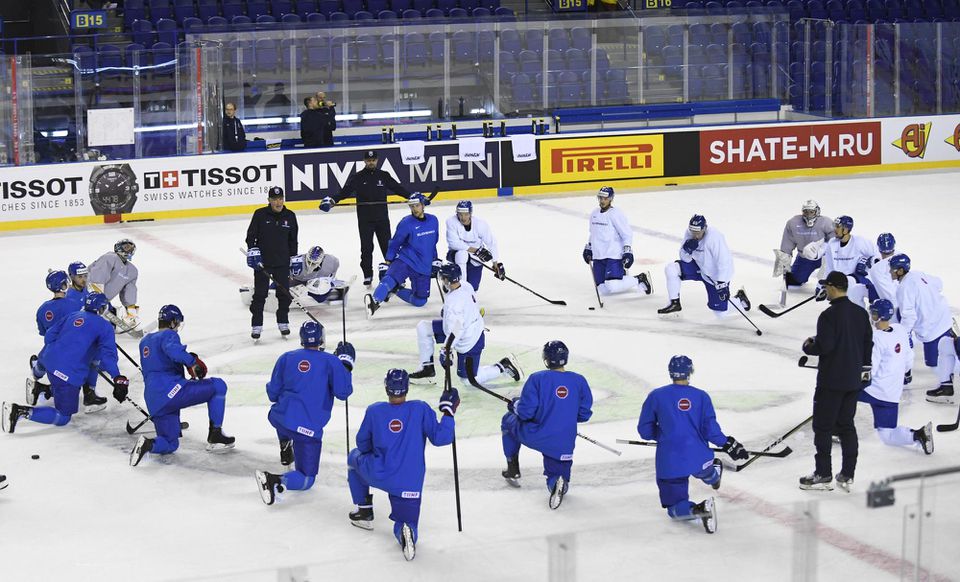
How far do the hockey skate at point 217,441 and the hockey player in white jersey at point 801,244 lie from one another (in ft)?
23.5

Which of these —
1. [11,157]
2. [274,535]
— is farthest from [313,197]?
[274,535]

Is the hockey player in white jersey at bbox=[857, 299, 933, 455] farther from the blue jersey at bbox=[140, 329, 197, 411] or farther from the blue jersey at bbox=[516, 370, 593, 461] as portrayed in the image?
the blue jersey at bbox=[140, 329, 197, 411]

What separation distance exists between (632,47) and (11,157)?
423 inches

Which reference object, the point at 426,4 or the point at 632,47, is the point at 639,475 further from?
the point at 426,4

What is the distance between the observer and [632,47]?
977 inches

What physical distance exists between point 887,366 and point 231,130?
14.1 meters

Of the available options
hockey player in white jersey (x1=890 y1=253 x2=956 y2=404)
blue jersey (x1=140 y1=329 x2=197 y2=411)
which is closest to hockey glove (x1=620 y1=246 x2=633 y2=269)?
hockey player in white jersey (x1=890 y1=253 x2=956 y2=404)

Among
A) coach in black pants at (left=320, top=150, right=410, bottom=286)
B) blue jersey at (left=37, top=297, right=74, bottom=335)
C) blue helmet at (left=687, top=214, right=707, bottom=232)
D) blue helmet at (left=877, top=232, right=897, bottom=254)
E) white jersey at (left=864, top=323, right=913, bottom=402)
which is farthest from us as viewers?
coach in black pants at (left=320, top=150, right=410, bottom=286)

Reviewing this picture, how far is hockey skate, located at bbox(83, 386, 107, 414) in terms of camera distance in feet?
36.9

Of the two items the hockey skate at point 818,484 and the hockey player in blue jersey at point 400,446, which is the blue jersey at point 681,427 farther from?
the hockey player in blue jersey at point 400,446

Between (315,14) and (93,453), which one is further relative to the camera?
(315,14)

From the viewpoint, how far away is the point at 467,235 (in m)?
15.0

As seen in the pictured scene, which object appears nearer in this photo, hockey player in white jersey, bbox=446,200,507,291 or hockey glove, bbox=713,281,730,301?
hockey glove, bbox=713,281,730,301

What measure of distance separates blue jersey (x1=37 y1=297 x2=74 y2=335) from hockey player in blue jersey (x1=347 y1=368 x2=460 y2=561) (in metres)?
4.23
